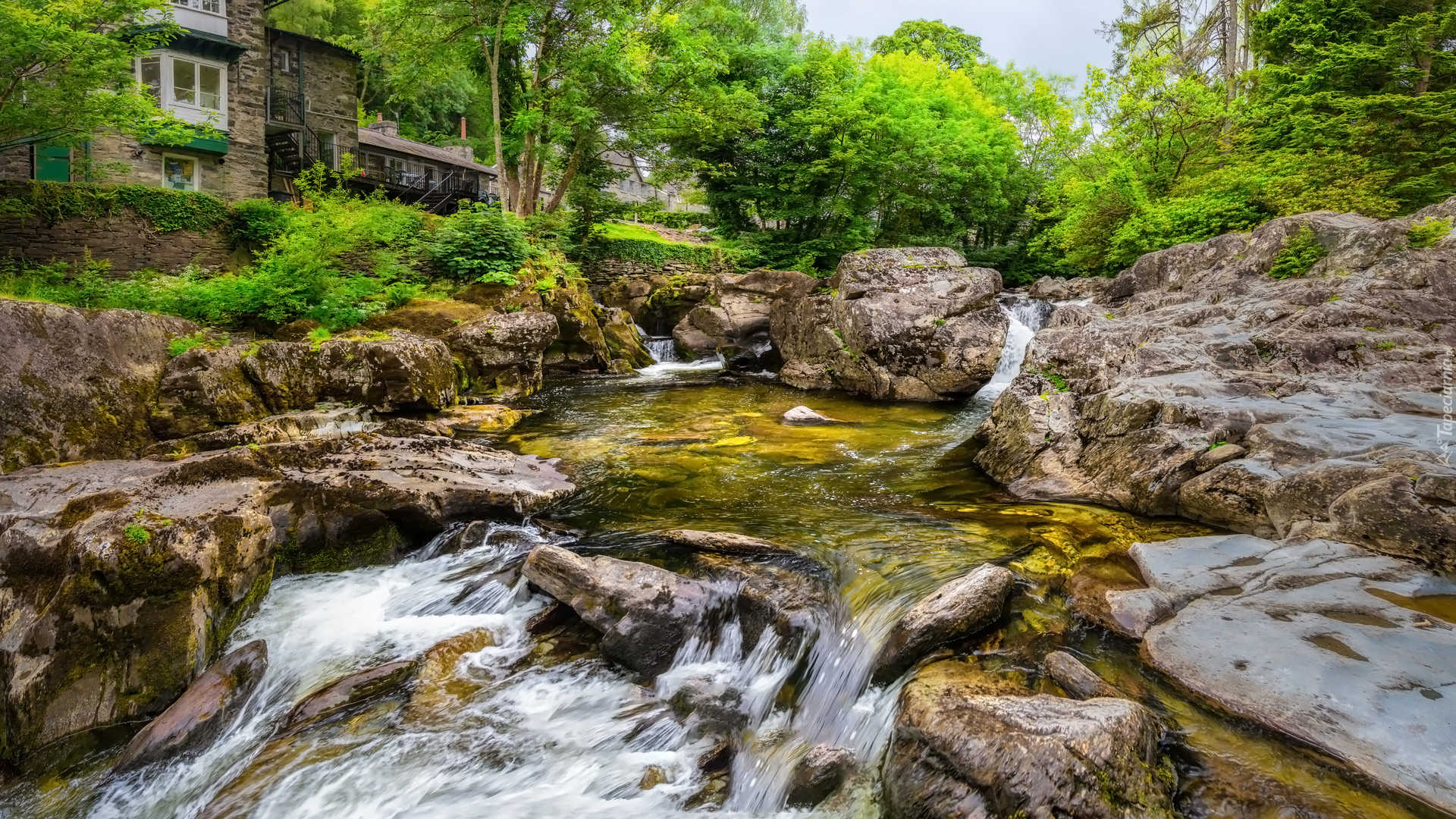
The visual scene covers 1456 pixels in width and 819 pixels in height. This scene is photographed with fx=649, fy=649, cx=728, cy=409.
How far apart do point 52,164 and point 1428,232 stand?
105ft

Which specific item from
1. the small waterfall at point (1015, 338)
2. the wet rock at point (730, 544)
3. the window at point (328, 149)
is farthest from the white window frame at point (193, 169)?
the small waterfall at point (1015, 338)

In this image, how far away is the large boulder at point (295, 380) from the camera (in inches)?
306

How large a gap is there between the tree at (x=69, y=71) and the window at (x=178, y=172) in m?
10.2

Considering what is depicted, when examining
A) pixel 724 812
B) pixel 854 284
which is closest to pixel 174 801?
pixel 724 812

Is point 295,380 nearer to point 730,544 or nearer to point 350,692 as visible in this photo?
point 350,692

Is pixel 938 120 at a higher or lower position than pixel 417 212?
higher

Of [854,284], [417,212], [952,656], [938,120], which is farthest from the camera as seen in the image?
[938,120]

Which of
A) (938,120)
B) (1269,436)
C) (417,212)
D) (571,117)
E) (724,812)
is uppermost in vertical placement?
(938,120)

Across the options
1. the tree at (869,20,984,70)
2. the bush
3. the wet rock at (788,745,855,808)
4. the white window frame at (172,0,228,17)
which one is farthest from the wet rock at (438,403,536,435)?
the tree at (869,20,984,70)

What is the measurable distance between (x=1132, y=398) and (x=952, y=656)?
471 cm

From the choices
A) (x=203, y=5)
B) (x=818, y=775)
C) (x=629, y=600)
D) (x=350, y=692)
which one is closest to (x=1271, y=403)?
(x=818, y=775)

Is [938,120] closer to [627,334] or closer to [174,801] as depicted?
[627,334]

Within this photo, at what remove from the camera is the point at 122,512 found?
4.73 m

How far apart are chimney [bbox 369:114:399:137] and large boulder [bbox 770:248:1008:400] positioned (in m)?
28.4
